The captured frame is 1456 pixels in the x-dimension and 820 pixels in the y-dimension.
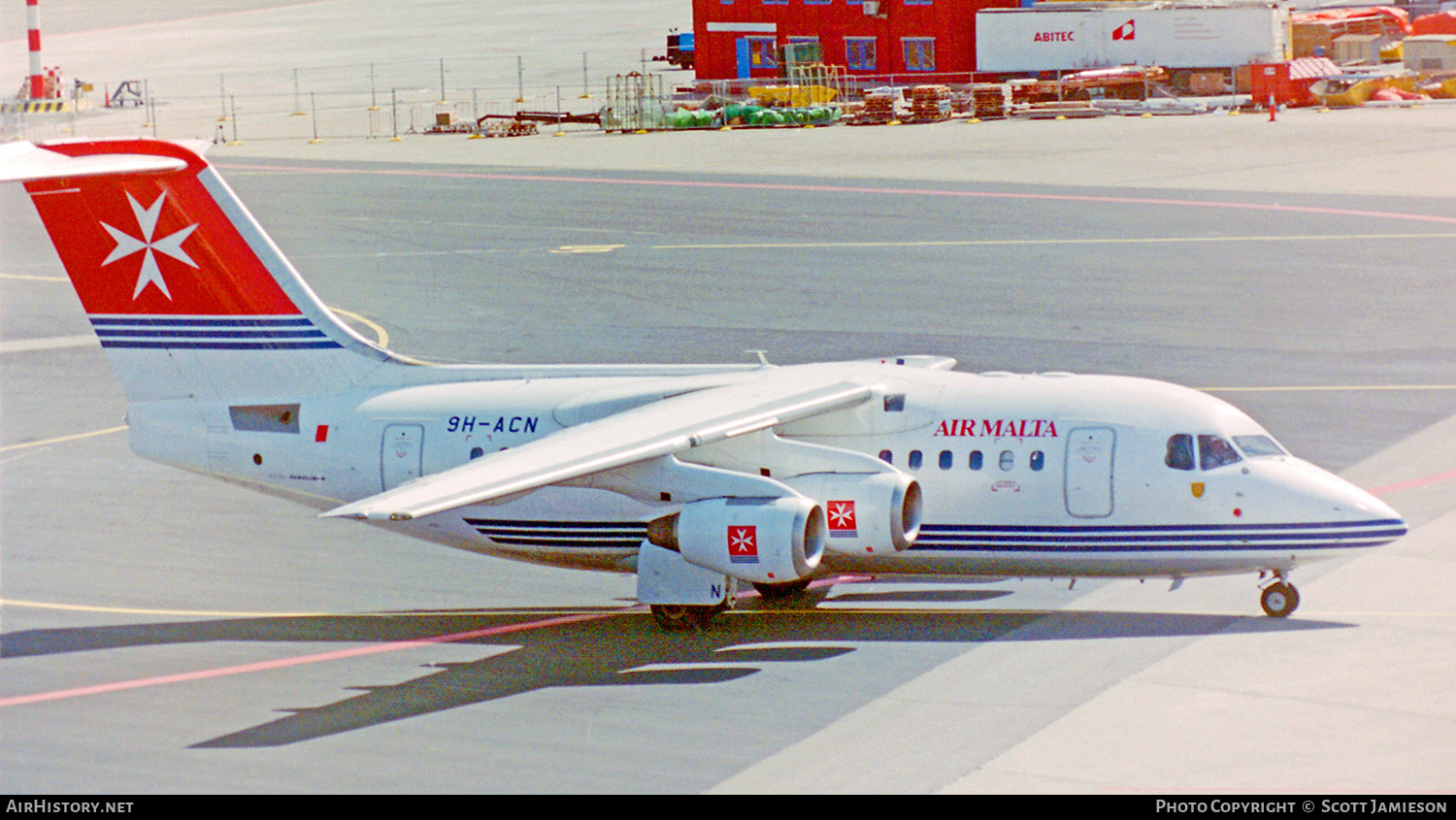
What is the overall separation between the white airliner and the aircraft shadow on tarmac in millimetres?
690

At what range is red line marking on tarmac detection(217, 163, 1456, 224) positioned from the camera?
6450 centimetres

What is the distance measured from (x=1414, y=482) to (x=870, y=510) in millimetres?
13282

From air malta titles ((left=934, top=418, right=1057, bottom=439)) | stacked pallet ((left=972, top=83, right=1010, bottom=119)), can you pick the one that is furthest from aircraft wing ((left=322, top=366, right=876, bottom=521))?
stacked pallet ((left=972, top=83, right=1010, bottom=119))

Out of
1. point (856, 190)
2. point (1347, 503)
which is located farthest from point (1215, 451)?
point (856, 190)

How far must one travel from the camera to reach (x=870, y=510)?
84.9ft

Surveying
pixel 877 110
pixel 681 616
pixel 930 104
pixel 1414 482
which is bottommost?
pixel 681 616

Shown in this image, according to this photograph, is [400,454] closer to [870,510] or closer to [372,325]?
[870,510]

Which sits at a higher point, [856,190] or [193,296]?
[856,190]

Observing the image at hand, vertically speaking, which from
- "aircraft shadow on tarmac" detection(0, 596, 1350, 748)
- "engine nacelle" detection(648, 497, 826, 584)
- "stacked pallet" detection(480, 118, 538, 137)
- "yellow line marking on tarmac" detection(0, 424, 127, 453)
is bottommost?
"aircraft shadow on tarmac" detection(0, 596, 1350, 748)

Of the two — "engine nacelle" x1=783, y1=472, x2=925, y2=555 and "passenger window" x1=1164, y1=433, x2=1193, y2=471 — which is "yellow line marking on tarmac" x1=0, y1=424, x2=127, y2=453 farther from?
"passenger window" x1=1164, y1=433, x2=1193, y2=471

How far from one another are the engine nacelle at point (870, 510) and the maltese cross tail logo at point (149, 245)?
35.9ft

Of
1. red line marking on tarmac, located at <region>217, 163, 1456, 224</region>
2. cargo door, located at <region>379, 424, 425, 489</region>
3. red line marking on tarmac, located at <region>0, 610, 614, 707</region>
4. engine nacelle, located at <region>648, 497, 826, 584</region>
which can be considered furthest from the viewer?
red line marking on tarmac, located at <region>217, 163, 1456, 224</region>

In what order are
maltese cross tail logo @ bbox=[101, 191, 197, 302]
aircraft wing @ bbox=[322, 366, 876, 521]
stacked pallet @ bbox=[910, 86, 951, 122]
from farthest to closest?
stacked pallet @ bbox=[910, 86, 951, 122], maltese cross tail logo @ bbox=[101, 191, 197, 302], aircraft wing @ bbox=[322, 366, 876, 521]

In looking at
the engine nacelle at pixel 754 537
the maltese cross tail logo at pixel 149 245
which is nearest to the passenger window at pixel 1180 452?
the engine nacelle at pixel 754 537
